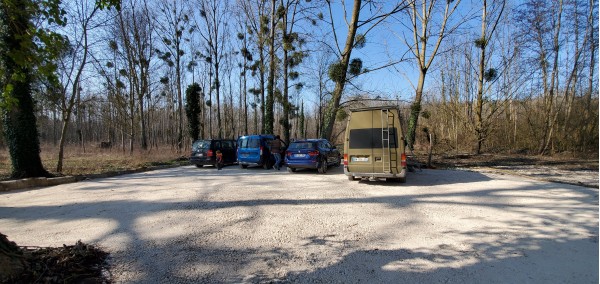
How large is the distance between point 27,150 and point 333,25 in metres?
13.9

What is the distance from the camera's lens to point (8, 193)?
27.1 feet

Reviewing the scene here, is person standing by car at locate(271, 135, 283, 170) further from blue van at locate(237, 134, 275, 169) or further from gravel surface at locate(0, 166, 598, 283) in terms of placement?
gravel surface at locate(0, 166, 598, 283)

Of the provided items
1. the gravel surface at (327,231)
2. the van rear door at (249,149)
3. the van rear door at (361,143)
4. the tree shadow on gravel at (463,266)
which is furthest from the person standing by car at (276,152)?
the tree shadow on gravel at (463,266)

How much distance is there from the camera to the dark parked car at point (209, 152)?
14.8 m

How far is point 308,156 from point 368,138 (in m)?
3.34

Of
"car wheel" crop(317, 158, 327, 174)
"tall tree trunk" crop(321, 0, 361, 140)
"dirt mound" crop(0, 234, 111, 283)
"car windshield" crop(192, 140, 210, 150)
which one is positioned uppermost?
"tall tree trunk" crop(321, 0, 361, 140)

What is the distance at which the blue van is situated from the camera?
45.4 feet

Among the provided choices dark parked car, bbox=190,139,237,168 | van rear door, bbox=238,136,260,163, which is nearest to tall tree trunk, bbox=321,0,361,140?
van rear door, bbox=238,136,260,163

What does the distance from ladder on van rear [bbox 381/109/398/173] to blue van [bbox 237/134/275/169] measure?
21.6 feet

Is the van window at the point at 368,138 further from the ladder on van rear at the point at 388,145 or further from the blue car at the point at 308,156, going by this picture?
the blue car at the point at 308,156

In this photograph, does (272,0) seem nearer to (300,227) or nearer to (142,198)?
(142,198)

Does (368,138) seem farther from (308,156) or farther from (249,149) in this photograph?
(249,149)

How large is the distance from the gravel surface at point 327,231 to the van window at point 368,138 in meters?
1.43

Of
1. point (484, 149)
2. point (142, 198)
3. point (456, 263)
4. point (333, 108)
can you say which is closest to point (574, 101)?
point (484, 149)
